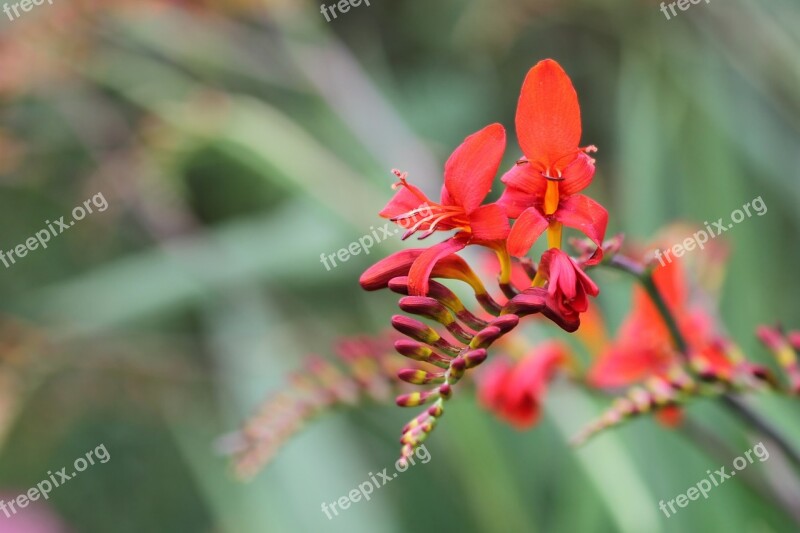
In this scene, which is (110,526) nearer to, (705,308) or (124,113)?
(124,113)

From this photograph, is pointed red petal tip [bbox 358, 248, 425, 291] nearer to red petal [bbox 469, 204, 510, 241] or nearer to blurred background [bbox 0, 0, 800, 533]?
red petal [bbox 469, 204, 510, 241]

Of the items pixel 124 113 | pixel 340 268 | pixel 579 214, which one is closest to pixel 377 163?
pixel 340 268

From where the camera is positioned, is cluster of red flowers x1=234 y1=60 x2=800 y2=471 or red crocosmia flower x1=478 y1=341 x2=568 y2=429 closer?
cluster of red flowers x1=234 y1=60 x2=800 y2=471

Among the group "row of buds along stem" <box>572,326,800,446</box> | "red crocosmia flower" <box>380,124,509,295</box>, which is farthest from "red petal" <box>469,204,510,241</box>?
"row of buds along stem" <box>572,326,800,446</box>

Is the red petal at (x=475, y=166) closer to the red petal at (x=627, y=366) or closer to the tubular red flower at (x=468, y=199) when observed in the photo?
the tubular red flower at (x=468, y=199)

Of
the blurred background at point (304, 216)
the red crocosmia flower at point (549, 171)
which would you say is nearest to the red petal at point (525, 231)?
the red crocosmia flower at point (549, 171)
